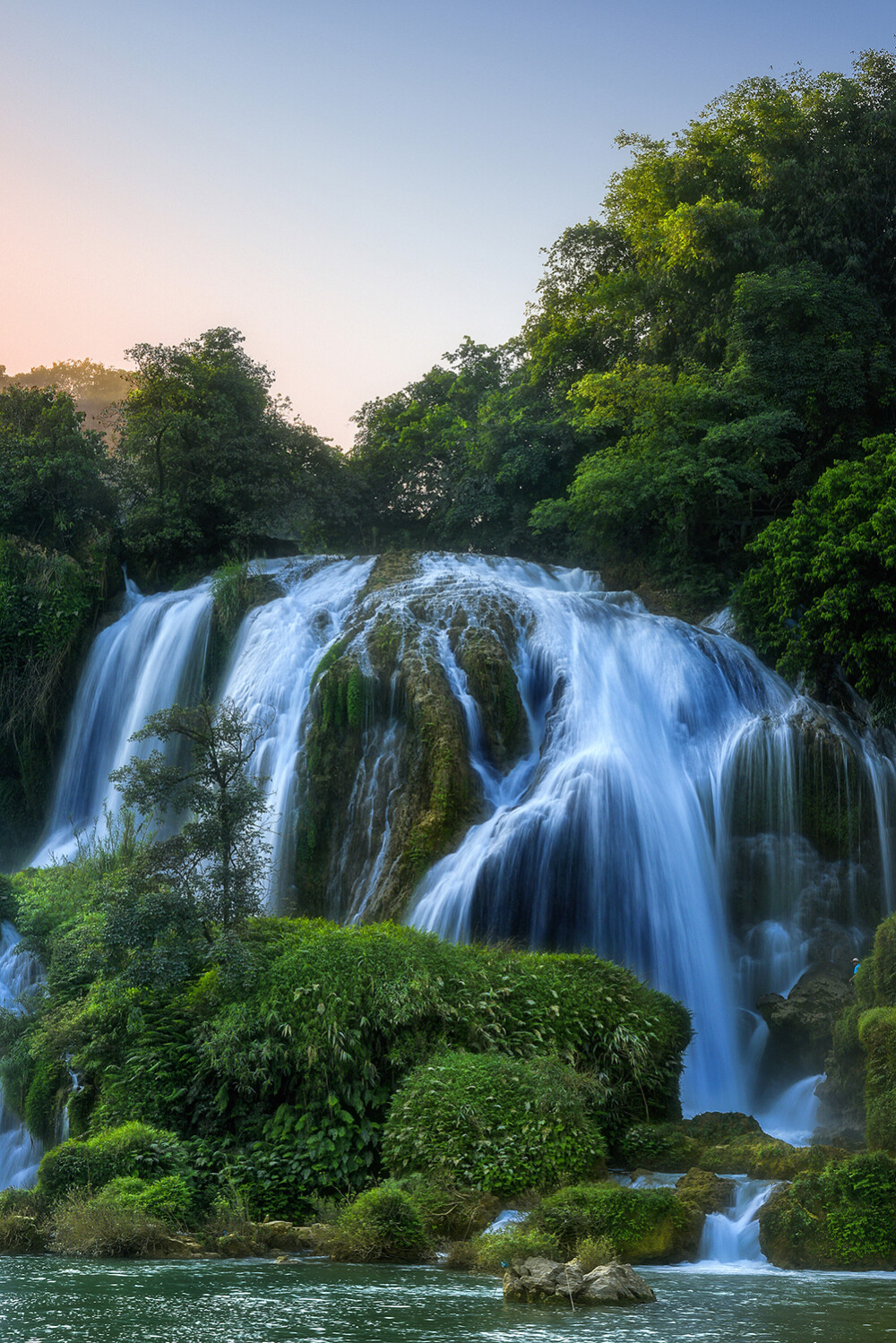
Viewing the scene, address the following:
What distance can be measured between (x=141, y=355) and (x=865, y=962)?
27539mm

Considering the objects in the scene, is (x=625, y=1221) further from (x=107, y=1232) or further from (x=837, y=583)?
(x=837, y=583)

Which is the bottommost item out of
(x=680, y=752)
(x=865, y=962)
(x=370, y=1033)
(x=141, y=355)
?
(x=370, y=1033)

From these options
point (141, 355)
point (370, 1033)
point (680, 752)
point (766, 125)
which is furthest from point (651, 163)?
point (370, 1033)

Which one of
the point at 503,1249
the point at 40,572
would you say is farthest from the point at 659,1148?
the point at 40,572

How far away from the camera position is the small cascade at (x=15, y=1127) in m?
13.5

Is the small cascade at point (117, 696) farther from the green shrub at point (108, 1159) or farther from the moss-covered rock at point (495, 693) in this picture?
the green shrub at point (108, 1159)

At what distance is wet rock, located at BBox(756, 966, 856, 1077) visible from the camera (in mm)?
15750

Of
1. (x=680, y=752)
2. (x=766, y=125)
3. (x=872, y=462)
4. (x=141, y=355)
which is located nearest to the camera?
(x=680, y=752)

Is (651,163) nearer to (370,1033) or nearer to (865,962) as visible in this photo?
(865,962)

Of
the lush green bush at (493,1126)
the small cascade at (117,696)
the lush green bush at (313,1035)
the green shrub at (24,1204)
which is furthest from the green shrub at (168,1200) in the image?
the small cascade at (117,696)

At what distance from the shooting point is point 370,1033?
454 inches

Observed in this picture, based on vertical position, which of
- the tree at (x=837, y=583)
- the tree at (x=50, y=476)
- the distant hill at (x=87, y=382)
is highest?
the distant hill at (x=87, y=382)

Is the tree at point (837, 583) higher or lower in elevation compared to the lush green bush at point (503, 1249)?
higher

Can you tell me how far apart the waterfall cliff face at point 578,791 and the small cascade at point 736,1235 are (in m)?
5.66
